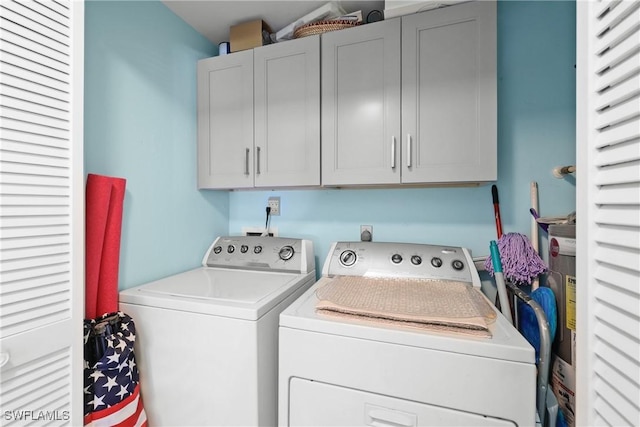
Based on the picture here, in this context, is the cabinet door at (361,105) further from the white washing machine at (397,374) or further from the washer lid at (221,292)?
the white washing machine at (397,374)

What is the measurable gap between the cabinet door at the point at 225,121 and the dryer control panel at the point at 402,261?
736 mm

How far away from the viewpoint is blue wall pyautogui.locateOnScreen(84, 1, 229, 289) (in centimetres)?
121

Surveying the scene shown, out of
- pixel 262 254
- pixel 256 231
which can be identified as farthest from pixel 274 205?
pixel 262 254

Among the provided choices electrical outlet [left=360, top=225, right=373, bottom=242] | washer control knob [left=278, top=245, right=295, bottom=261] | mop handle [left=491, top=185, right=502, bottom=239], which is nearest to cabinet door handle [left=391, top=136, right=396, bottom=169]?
electrical outlet [left=360, top=225, right=373, bottom=242]

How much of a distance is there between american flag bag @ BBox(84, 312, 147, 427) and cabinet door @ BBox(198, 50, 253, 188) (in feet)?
3.07

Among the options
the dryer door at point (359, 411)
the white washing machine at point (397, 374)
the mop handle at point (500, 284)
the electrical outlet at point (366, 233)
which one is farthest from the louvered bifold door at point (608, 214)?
the electrical outlet at point (366, 233)

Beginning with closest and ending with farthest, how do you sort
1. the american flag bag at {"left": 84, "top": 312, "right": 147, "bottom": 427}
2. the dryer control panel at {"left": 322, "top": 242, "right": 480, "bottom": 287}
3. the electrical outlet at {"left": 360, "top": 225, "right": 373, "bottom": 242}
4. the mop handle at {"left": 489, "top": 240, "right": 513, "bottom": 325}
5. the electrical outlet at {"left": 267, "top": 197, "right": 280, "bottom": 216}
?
1. the american flag bag at {"left": 84, "top": 312, "right": 147, "bottom": 427}
2. the mop handle at {"left": 489, "top": 240, "right": 513, "bottom": 325}
3. the dryer control panel at {"left": 322, "top": 242, "right": 480, "bottom": 287}
4. the electrical outlet at {"left": 360, "top": 225, "right": 373, "bottom": 242}
5. the electrical outlet at {"left": 267, "top": 197, "right": 280, "bottom": 216}

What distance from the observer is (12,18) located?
708 mm

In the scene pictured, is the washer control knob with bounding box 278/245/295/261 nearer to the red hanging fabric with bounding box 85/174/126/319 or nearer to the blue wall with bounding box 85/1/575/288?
the blue wall with bounding box 85/1/575/288

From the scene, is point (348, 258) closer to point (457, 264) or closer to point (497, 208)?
point (457, 264)

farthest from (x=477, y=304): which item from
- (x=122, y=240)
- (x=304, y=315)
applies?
(x=122, y=240)

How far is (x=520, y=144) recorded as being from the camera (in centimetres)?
149
